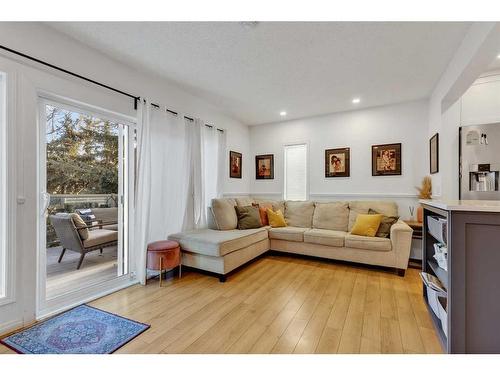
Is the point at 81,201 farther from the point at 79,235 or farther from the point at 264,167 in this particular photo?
the point at 264,167

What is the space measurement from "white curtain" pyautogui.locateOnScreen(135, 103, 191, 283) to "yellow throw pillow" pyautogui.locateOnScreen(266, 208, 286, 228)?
1514 millimetres

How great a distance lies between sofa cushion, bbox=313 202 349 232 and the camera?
3920 mm

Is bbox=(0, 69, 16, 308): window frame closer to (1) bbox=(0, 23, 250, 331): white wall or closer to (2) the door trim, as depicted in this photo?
(1) bbox=(0, 23, 250, 331): white wall

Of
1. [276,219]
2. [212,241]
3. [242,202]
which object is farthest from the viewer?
[242,202]

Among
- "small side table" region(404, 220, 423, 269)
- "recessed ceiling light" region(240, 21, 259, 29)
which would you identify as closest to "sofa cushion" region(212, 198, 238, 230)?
"recessed ceiling light" region(240, 21, 259, 29)

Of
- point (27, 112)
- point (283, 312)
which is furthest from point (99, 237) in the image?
point (283, 312)

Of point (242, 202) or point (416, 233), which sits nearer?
point (416, 233)

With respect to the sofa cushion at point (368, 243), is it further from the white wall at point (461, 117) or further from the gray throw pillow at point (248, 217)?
the gray throw pillow at point (248, 217)

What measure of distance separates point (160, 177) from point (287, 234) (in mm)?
2125

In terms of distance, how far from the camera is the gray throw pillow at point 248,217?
3.78 m

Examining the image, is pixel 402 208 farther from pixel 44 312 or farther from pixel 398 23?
pixel 44 312

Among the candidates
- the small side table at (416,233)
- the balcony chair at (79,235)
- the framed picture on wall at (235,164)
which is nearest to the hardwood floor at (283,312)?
the small side table at (416,233)

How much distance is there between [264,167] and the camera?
198 inches
